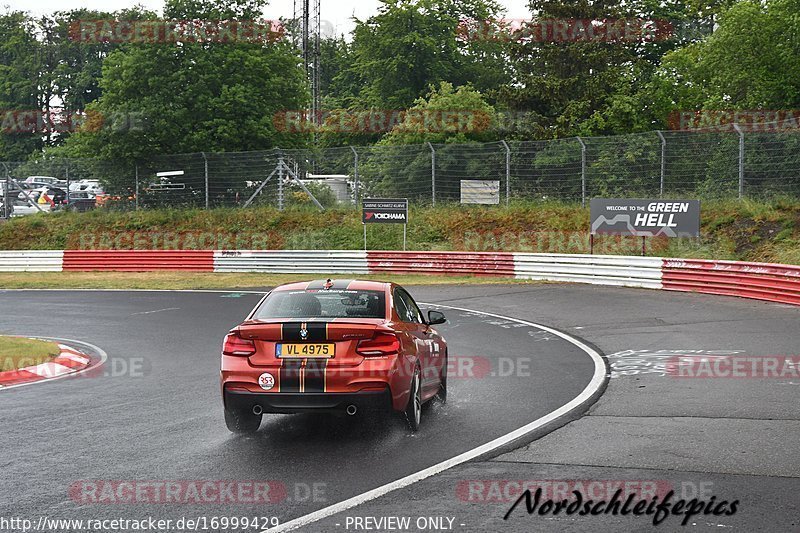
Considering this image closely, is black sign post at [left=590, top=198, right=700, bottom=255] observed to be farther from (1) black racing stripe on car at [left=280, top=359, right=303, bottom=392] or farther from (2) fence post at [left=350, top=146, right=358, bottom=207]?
(1) black racing stripe on car at [left=280, top=359, right=303, bottom=392]

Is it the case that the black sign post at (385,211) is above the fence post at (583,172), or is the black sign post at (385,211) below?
below

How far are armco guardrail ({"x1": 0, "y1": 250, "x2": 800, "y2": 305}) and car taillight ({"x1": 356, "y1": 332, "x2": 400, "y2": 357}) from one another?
14568mm

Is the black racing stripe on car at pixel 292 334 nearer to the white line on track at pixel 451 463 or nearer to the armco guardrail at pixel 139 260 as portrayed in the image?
the white line on track at pixel 451 463

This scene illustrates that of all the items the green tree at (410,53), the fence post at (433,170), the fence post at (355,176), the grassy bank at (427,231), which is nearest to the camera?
the grassy bank at (427,231)

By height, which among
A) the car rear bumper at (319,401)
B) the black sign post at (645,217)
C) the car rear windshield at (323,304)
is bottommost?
the car rear bumper at (319,401)

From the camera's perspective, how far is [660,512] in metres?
6.10

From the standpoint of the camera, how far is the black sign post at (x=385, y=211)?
3347 cm

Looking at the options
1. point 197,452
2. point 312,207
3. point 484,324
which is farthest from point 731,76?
point 197,452

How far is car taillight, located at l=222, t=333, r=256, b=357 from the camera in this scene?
838 cm

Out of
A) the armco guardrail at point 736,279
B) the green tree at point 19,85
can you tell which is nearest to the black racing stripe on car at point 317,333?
the armco guardrail at point 736,279

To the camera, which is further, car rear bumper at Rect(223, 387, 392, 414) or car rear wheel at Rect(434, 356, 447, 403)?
car rear wheel at Rect(434, 356, 447, 403)

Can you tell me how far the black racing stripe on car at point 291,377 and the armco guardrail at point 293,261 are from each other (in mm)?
23807

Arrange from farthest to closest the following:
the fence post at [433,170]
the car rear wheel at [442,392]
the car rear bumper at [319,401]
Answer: the fence post at [433,170]
the car rear wheel at [442,392]
the car rear bumper at [319,401]

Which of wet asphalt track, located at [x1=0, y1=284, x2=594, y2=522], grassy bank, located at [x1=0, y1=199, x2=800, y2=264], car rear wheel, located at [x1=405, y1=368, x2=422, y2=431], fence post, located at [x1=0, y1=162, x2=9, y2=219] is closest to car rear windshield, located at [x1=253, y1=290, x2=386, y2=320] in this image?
car rear wheel, located at [x1=405, y1=368, x2=422, y2=431]
